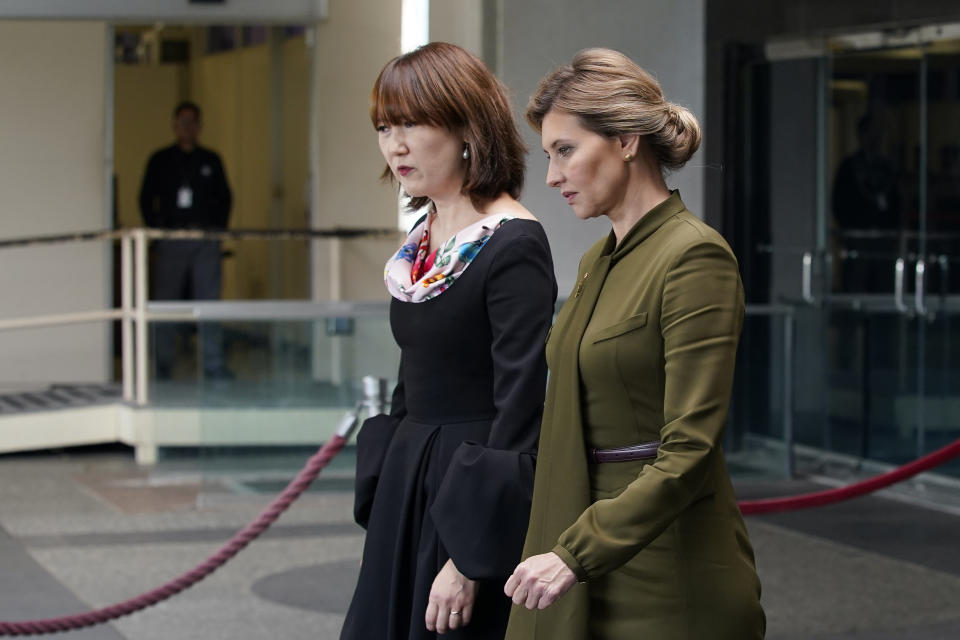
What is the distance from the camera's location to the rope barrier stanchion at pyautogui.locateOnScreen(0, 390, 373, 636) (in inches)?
167

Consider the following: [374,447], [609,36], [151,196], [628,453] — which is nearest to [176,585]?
[374,447]

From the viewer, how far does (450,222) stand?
2.72 meters

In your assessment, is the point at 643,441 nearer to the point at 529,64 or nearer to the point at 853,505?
the point at 529,64

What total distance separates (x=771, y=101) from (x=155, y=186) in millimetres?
4932

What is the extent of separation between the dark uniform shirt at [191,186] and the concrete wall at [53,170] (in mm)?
723

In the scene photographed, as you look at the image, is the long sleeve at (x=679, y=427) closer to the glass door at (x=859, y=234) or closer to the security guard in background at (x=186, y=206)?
the glass door at (x=859, y=234)

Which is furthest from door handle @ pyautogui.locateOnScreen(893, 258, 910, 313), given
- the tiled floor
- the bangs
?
the bangs

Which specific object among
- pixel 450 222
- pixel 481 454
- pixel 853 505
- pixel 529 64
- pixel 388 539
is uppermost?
pixel 529 64

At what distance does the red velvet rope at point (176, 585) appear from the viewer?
167 inches

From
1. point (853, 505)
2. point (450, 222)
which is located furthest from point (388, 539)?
point (853, 505)

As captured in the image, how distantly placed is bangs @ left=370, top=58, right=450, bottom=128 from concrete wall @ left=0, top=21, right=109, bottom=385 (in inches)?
391

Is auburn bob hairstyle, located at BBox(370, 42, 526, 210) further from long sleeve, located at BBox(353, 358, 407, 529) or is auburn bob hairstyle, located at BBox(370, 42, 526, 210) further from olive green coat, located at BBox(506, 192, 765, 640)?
olive green coat, located at BBox(506, 192, 765, 640)

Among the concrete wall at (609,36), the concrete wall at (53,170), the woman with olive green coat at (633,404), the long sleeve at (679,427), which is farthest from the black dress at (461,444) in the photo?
the concrete wall at (53,170)

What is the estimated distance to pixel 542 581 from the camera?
2.00 m
